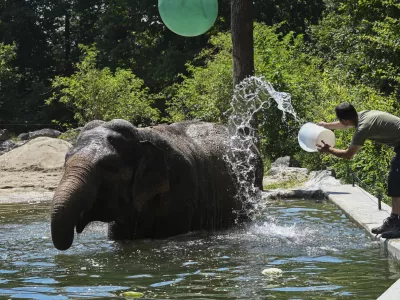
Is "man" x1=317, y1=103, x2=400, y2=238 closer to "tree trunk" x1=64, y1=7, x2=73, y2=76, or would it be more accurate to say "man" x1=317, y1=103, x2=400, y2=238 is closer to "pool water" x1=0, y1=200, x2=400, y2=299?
"pool water" x1=0, y1=200, x2=400, y2=299

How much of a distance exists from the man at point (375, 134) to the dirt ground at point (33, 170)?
394 inches

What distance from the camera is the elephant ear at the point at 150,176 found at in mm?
9859

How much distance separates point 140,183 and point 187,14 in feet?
9.65

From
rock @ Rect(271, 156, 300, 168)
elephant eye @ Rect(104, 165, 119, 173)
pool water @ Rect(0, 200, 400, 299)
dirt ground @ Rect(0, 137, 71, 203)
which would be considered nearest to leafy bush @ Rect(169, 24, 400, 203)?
rock @ Rect(271, 156, 300, 168)

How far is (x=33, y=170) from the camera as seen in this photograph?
944 inches

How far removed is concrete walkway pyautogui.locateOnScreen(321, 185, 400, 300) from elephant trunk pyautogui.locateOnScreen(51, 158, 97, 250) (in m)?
3.39

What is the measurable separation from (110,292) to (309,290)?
1.76m

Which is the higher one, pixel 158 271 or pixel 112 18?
pixel 112 18

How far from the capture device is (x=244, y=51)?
703 inches

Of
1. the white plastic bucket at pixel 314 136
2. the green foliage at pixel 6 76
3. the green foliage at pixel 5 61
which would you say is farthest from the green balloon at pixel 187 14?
the green foliage at pixel 5 61

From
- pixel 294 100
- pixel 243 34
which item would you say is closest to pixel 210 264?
pixel 243 34

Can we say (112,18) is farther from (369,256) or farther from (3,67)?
(369,256)

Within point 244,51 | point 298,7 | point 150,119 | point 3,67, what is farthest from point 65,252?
point 298,7

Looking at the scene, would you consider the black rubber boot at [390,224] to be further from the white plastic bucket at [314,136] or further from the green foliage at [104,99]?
the green foliage at [104,99]
